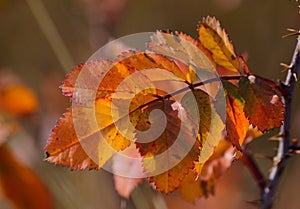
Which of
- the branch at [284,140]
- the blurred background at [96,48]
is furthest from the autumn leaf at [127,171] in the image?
the blurred background at [96,48]

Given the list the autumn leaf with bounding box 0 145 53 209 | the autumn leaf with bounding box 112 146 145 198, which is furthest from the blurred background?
the autumn leaf with bounding box 112 146 145 198

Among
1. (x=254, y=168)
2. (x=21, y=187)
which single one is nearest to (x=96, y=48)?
(x=21, y=187)

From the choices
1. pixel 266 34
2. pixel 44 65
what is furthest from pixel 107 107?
pixel 44 65

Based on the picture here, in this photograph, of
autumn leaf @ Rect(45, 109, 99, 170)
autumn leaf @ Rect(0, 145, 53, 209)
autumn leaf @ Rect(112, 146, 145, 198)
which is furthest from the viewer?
autumn leaf @ Rect(0, 145, 53, 209)

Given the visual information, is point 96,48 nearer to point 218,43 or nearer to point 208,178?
point 208,178

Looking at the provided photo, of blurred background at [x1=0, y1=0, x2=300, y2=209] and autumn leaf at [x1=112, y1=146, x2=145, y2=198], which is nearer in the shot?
autumn leaf at [x1=112, y1=146, x2=145, y2=198]

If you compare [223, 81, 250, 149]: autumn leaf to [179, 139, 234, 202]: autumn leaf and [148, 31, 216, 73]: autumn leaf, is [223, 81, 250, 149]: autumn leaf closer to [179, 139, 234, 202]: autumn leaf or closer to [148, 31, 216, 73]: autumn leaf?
[148, 31, 216, 73]: autumn leaf

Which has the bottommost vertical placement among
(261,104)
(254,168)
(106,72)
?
(254,168)
